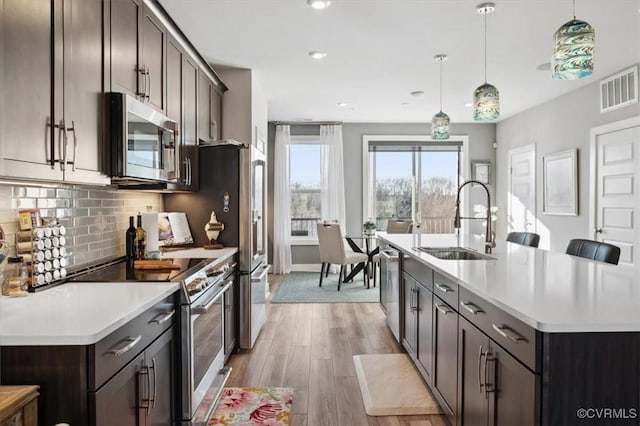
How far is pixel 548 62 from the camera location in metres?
4.50

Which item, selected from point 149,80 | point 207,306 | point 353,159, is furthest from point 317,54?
point 353,159

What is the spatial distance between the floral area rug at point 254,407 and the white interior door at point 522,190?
5270 millimetres

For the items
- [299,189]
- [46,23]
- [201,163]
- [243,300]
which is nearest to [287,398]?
[243,300]

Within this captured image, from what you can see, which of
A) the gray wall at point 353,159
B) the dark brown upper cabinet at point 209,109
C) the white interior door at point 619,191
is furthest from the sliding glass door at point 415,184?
the dark brown upper cabinet at point 209,109

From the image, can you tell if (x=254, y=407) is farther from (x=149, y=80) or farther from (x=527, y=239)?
(x=527, y=239)

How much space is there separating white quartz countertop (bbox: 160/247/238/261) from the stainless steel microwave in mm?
536

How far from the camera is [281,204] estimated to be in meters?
7.60

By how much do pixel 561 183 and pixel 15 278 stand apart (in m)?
6.09

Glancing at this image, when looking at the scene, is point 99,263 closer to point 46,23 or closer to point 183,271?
point 183,271

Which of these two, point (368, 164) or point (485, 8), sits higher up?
point (485, 8)

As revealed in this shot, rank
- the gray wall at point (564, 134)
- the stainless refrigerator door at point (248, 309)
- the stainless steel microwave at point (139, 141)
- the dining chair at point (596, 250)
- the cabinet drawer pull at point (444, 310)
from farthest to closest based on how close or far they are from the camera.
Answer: the gray wall at point (564, 134) → the stainless refrigerator door at point (248, 309) → the dining chair at point (596, 250) → the cabinet drawer pull at point (444, 310) → the stainless steel microwave at point (139, 141)

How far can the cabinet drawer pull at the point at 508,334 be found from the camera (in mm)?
1465

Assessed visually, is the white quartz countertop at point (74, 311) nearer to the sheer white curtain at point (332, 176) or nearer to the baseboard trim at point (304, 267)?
the sheer white curtain at point (332, 176)

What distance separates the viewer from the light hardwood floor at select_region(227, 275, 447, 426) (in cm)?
260
